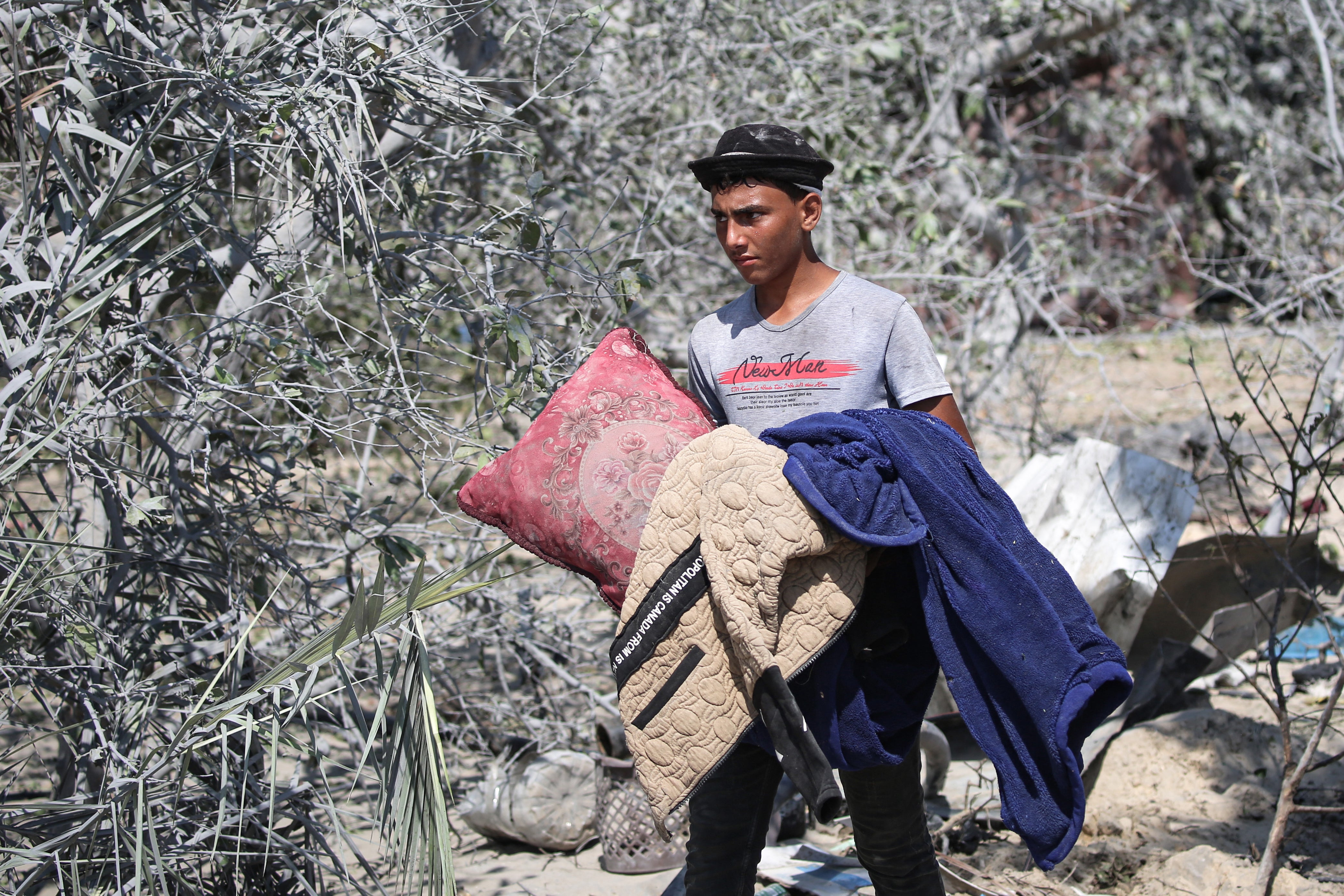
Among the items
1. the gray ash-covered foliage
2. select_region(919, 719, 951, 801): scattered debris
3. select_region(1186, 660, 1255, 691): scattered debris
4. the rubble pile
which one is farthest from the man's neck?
select_region(1186, 660, 1255, 691): scattered debris

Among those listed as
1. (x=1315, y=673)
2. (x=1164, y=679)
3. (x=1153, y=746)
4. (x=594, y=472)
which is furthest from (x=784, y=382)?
(x=1315, y=673)

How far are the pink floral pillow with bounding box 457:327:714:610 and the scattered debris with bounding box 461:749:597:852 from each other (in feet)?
5.14

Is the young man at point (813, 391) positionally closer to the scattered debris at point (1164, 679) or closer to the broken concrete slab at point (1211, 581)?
the scattered debris at point (1164, 679)

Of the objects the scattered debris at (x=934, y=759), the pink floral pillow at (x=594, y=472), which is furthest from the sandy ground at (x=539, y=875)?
the pink floral pillow at (x=594, y=472)

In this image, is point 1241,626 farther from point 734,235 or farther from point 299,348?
point 299,348

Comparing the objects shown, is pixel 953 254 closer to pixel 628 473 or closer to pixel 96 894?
pixel 628 473

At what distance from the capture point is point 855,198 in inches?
187

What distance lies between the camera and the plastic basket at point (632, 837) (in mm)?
3145

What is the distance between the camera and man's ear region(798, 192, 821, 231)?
80.8 inches

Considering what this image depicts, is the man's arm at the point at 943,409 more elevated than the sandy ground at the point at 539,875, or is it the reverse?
the man's arm at the point at 943,409

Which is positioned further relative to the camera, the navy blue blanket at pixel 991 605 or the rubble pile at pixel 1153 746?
the rubble pile at pixel 1153 746

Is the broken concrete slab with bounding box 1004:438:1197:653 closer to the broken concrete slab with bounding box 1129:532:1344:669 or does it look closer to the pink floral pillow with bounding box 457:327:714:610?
the broken concrete slab with bounding box 1129:532:1344:669


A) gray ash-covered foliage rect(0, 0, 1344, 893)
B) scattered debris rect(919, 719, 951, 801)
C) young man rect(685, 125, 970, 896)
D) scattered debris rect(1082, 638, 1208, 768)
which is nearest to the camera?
young man rect(685, 125, 970, 896)

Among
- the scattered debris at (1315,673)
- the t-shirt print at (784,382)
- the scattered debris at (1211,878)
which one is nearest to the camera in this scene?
the t-shirt print at (784,382)
